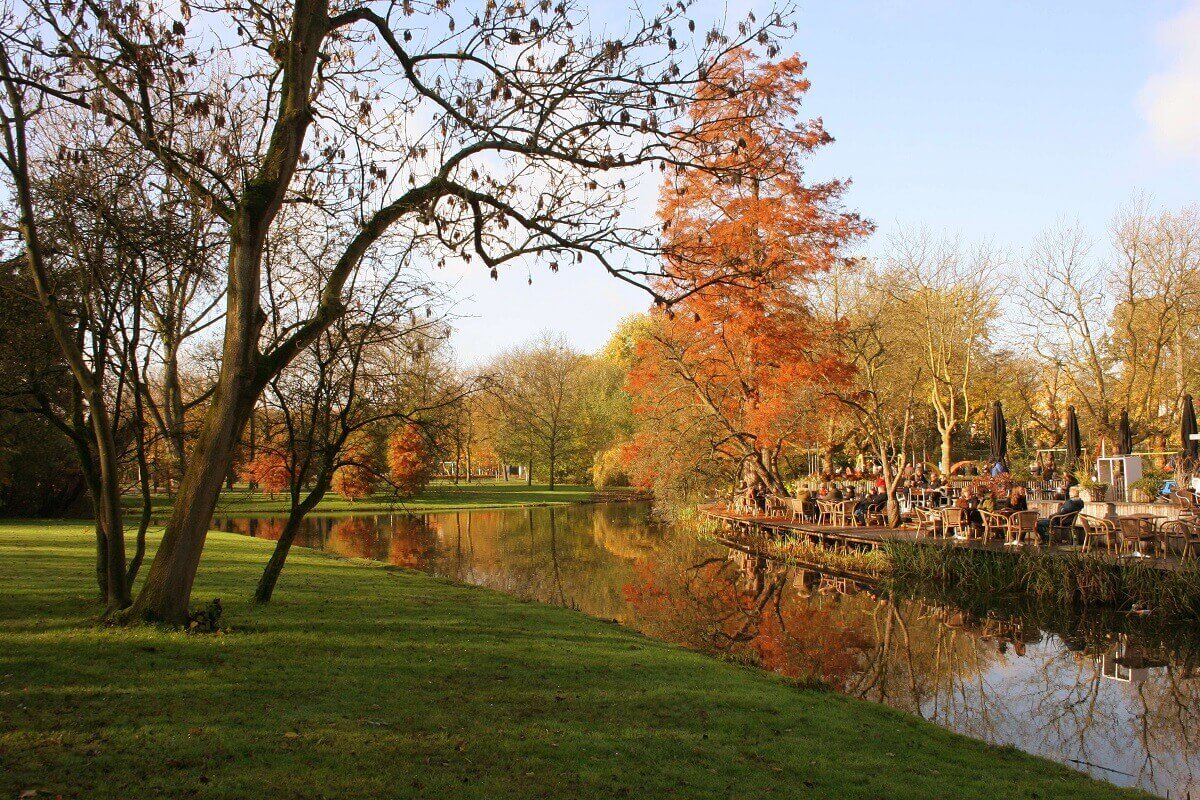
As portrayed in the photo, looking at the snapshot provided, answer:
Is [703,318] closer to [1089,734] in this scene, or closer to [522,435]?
[1089,734]

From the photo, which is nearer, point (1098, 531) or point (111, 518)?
point (111, 518)

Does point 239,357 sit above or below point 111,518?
above

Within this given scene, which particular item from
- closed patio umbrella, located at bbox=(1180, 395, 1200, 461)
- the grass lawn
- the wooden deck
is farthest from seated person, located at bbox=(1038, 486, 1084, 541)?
the grass lawn

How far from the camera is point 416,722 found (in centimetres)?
560

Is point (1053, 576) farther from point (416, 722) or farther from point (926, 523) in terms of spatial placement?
point (416, 722)

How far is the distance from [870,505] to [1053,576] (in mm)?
7615

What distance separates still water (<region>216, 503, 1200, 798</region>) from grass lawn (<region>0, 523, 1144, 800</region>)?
1433mm

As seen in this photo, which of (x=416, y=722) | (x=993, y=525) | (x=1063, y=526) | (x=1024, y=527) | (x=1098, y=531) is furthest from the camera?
(x=993, y=525)

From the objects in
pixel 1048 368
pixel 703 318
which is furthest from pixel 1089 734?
pixel 1048 368

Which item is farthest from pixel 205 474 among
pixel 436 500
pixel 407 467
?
pixel 436 500

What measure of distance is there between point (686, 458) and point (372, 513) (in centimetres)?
1678

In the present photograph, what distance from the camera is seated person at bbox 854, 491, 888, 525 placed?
798 inches

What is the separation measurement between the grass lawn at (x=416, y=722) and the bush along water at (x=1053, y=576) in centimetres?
651

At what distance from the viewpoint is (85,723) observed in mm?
4785
